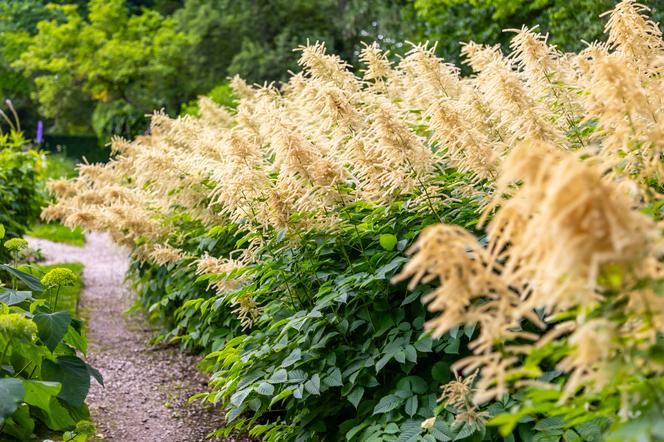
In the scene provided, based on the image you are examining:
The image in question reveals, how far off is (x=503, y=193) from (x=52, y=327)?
1779 mm

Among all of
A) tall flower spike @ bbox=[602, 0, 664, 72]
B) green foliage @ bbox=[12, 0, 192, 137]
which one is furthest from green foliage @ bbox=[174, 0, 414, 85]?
tall flower spike @ bbox=[602, 0, 664, 72]

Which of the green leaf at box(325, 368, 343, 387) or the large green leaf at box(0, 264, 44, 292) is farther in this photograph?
the large green leaf at box(0, 264, 44, 292)

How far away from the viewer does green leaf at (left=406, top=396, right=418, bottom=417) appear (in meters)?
2.68

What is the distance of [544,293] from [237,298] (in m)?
→ 2.34

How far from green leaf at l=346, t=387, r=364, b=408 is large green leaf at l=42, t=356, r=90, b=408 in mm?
1046

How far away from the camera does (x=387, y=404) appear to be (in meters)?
2.77

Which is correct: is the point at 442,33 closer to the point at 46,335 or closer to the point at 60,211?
the point at 60,211

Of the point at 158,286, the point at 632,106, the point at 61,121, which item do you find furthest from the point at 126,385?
the point at 61,121

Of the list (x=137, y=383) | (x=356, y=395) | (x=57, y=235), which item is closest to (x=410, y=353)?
(x=356, y=395)

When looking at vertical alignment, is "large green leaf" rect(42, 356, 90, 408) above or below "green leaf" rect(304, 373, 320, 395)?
below

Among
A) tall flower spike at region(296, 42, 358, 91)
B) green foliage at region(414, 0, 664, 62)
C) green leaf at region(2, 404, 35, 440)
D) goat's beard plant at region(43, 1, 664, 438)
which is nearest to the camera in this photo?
goat's beard plant at region(43, 1, 664, 438)

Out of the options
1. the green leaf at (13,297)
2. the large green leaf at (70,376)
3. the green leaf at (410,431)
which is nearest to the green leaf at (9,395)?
the large green leaf at (70,376)

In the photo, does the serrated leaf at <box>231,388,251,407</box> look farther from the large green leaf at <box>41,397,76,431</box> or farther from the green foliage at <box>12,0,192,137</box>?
the green foliage at <box>12,0,192,137</box>

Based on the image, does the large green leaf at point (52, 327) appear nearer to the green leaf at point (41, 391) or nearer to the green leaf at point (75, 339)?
the green leaf at point (41, 391)
